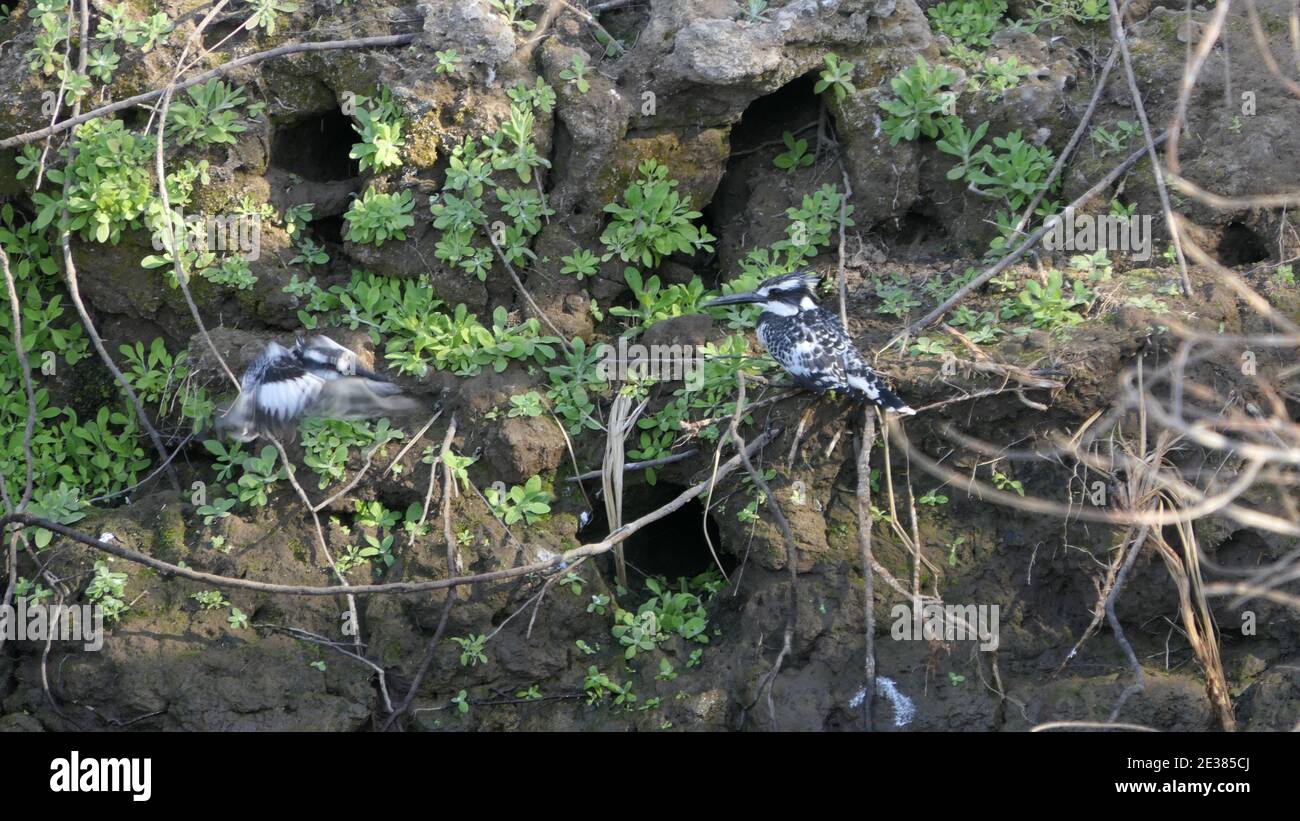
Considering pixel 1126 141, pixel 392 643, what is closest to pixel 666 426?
pixel 392 643

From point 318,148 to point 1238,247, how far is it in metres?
4.89

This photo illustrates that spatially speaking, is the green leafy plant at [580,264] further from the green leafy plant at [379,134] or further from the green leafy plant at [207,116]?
the green leafy plant at [207,116]

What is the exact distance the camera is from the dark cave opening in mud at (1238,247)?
6.71 meters

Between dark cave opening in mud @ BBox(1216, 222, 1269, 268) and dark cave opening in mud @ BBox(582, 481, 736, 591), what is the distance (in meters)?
2.86

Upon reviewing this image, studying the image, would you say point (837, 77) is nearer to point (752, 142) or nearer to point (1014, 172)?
point (752, 142)

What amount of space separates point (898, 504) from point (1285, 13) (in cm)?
344

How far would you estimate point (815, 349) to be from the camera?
5.98m

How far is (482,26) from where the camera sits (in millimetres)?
7027

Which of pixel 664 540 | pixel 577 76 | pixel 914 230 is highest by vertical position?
pixel 577 76

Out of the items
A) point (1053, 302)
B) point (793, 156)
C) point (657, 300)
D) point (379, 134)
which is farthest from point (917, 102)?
point (379, 134)

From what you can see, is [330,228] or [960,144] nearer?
[960,144]

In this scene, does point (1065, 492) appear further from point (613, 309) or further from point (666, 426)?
point (613, 309)

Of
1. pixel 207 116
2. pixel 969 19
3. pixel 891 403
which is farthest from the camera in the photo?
pixel 969 19

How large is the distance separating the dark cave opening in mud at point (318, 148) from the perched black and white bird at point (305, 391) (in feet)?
4.36
